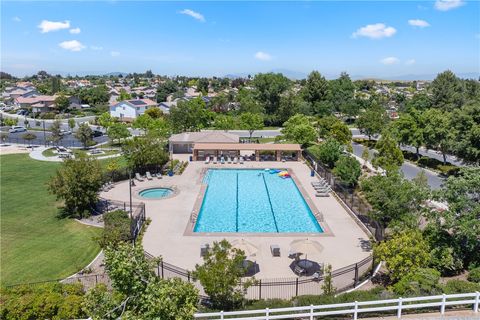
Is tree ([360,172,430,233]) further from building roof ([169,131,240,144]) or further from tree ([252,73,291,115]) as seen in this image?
tree ([252,73,291,115])

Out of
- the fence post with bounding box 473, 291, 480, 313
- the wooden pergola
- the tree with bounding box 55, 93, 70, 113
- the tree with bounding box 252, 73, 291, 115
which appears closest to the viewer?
the fence post with bounding box 473, 291, 480, 313

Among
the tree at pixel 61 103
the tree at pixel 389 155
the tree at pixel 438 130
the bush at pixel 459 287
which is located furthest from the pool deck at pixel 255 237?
the tree at pixel 61 103

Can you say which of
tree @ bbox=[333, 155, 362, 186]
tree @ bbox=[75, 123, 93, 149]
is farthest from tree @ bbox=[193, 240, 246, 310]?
tree @ bbox=[75, 123, 93, 149]

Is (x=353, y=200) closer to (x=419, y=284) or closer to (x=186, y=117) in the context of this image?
(x=419, y=284)

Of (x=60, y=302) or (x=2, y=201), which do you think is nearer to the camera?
(x=60, y=302)

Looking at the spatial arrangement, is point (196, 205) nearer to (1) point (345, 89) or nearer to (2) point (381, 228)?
(2) point (381, 228)

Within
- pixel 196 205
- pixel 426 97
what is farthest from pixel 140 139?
pixel 426 97

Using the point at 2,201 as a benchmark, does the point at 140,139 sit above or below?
above
